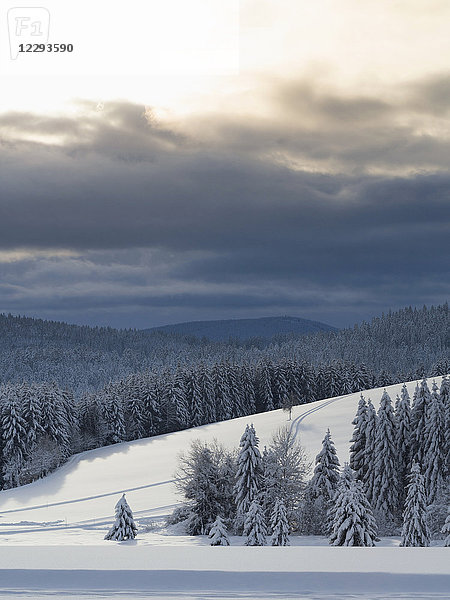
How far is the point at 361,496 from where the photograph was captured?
2658 cm

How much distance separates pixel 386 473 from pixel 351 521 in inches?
559

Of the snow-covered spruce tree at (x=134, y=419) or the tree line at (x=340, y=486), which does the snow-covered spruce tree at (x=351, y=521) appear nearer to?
the tree line at (x=340, y=486)

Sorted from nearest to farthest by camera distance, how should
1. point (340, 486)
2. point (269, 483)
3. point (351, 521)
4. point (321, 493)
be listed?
point (351, 521) → point (340, 486) → point (321, 493) → point (269, 483)

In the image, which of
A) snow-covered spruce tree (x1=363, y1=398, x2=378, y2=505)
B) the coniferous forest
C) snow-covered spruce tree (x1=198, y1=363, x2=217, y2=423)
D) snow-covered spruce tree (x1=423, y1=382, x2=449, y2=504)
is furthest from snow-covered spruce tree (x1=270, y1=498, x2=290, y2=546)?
snow-covered spruce tree (x1=198, y1=363, x2=217, y2=423)

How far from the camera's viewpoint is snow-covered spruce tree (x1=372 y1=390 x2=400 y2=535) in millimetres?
37469

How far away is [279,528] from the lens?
27.7 m

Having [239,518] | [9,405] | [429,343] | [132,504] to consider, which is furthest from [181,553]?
[429,343]

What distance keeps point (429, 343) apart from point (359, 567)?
206114 millimetres

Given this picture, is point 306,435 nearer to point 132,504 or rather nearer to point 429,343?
point 132,504

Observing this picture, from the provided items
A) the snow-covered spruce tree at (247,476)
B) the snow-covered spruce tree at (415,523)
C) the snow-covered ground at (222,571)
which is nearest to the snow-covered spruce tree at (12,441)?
the snow-covered spruce tree at (247,476)

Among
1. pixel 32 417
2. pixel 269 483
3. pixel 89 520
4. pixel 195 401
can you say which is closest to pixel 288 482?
pixel 269 483

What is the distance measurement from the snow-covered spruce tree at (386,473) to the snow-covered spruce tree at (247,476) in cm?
854

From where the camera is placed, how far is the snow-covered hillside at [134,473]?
4288 centimetres

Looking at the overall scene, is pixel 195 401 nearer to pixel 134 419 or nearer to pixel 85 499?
pixel 134 419
